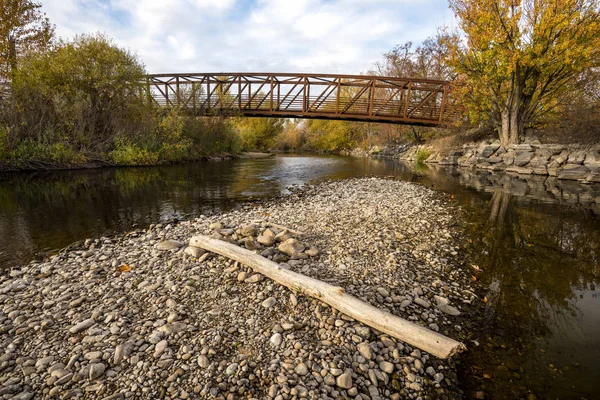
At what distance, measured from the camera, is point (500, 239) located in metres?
8.00

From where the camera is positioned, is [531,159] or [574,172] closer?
[574,172]

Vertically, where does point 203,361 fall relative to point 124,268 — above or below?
below

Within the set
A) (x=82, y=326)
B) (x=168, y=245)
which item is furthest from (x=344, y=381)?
(x=168, y=245)

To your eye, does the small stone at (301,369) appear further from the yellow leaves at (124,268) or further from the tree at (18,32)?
the tree at (18,32)

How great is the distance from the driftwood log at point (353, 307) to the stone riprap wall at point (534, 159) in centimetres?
2252

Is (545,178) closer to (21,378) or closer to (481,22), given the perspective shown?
(481,22)

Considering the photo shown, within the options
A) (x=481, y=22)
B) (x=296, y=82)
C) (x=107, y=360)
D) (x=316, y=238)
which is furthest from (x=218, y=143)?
(x=107, y=360)

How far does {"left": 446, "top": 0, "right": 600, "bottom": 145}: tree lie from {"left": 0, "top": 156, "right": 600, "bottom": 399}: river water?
286 inches

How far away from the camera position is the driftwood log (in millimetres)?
3410

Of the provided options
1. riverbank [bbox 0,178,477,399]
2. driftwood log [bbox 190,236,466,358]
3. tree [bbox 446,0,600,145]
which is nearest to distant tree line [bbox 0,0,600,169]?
tree [bbox 446,0,600,145]

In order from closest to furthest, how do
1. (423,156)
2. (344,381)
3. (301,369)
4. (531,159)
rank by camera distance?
1. (344,381)
2. (301,369)
3. (531,159)
4. (423,156)

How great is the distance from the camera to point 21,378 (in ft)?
9.96

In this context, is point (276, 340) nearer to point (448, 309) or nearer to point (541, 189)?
point (448, 309)

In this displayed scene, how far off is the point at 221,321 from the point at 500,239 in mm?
7875
